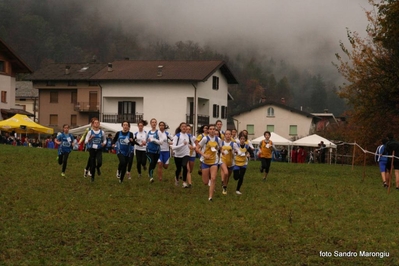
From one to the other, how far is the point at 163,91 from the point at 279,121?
27.2 metres

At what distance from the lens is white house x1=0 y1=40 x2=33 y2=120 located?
2827 inches

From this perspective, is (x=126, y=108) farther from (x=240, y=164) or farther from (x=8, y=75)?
(x=240, y=164)

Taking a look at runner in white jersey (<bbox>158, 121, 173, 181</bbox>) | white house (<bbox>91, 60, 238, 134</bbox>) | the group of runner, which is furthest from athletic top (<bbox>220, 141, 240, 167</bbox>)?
white house (<bbox>91, 60, 238, 134</bbox>)

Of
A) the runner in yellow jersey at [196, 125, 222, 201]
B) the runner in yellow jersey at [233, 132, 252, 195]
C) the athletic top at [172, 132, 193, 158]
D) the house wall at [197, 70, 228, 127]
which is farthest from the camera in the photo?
the house wall at [197, 70, 228, 127]

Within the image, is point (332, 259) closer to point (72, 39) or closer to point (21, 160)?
point (21, 160)

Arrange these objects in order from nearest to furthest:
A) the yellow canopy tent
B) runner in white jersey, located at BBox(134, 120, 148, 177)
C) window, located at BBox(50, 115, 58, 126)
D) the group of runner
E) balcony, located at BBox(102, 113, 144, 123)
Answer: the group of runner
runner in white jersey, located at BBox(134, 120, 148, 177)
the yellow canopy tent
balcony, located at BBox(102, 113, 144, 123)
window, located at BBox(50, 115, 58, 126)

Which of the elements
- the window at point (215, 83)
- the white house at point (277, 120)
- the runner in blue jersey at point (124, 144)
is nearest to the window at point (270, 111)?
the white house at point (277, 120)

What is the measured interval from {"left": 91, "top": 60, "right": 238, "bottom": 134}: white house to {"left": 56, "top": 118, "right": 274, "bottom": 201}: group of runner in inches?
2063

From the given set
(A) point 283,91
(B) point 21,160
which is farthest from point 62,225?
(A) point 283,91

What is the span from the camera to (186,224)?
43.9ft

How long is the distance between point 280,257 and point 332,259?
844 mm

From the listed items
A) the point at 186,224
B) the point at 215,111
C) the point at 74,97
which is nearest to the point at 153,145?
the point at 186,224

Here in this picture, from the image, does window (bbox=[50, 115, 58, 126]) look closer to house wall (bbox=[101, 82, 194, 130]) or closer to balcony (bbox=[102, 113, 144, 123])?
balcony (bbox=[102, 113, 144, 123])

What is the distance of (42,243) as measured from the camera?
11180mm
